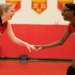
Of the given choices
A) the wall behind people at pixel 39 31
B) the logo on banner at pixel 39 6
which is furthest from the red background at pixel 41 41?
the logo on banner at pixel 39 6

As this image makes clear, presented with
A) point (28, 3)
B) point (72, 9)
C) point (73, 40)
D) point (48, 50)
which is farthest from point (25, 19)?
point (72, 9)

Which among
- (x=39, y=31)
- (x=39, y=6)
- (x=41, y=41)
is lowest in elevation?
(x=41, y=41)

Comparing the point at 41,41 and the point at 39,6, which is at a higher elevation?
the point at 39,6

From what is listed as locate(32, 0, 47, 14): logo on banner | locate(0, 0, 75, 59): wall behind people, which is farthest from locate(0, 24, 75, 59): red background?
locate(32, 0, 47, 14): logo on banner

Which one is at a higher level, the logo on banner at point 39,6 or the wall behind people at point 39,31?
the logo on banner at point 39,6

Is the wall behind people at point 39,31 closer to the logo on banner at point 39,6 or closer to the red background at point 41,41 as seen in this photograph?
the red background at point 41,41

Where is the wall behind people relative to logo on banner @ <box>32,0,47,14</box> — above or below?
below

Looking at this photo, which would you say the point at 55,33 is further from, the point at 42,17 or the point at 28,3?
the point at 28,3

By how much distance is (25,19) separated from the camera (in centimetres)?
642

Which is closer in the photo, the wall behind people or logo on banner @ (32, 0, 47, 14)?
the wall behind people

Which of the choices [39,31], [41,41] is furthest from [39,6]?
[41,41]

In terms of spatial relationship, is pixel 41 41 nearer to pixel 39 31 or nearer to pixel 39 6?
pixel 39 31

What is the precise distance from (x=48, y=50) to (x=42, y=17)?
1.56 m

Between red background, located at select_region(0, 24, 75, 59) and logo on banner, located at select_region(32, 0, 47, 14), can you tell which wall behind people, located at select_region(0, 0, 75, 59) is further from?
logo on banner, located at select_region(32, 0, 47, 14)
